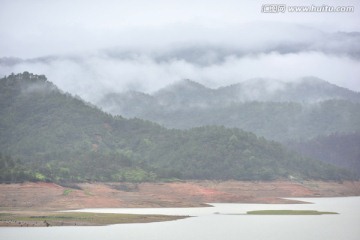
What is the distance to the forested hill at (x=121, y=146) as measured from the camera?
135250 mm

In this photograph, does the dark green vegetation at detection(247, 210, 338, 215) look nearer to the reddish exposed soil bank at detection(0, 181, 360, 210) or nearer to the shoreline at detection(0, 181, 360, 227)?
the shoreline at detection(0, 181, 360, 227)

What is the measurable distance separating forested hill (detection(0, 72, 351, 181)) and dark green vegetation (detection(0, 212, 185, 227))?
4502cm

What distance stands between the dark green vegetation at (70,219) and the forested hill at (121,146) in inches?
1773

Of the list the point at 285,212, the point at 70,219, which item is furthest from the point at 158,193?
the point at 70,219

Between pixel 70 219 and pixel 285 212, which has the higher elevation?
pixel 285 212

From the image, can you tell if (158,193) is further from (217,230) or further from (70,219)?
(217,230)

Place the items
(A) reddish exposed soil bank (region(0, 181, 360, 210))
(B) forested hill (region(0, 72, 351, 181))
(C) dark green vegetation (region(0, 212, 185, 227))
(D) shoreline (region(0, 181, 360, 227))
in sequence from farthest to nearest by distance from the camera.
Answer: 1. (B) forested hill (region(0, 72, 351, 181))
2. (A) reddish exposed soil bank (region(0, 181, 360, 210))
3. (D) shoreline (region(0, 181, 360, 227))
4. (C) dark green vegetation (region(0, 212, 185, 227))

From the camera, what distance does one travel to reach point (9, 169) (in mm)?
101688

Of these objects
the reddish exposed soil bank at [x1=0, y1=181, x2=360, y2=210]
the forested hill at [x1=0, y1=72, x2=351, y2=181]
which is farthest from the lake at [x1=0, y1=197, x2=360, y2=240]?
the forested hill at [x1=0, y1=72, x2=351, y2=181]

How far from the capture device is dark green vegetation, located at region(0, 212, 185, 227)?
2724 inches

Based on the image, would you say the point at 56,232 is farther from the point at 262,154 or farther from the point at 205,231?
the point at 262,154

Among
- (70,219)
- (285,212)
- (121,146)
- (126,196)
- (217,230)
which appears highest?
(121,146)

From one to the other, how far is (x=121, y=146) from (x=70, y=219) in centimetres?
9156

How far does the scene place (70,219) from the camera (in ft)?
240
